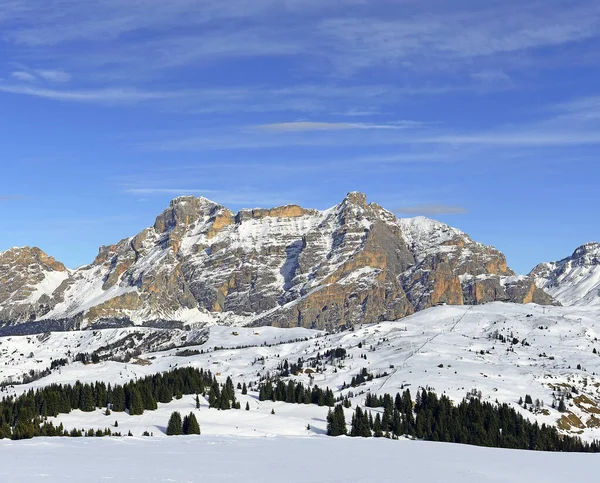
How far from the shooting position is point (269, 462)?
92438 millimetres

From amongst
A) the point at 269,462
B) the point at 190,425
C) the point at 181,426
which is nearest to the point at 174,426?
the point at 181,426

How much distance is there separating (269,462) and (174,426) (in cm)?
9322

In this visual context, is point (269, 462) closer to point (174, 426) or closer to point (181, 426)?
point (174, 426)

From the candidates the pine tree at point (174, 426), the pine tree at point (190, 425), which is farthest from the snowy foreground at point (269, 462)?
the pine tree at point (174, 426)

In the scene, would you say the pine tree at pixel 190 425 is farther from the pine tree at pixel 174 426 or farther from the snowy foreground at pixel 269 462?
the snowy foreground at pixel 269 462

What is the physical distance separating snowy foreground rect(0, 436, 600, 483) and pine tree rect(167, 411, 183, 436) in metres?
55.3

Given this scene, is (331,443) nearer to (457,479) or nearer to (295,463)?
(295,463)

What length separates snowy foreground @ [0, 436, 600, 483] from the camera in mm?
78812

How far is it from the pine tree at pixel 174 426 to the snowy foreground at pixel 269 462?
181 ft

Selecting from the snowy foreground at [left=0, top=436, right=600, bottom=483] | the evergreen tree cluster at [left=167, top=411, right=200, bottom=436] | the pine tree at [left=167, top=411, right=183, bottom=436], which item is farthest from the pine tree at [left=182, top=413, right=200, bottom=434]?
the snowy foreground at [left=0, top=436, right=600, bottom=483]

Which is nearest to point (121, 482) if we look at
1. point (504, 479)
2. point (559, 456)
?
point (504, 479)

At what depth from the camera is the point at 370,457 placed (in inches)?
4023

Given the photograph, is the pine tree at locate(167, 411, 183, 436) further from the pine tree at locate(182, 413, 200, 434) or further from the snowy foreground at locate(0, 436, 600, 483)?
the snowy foreground at locate(0, 436, 600, 483)

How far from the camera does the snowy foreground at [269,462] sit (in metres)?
78.8
